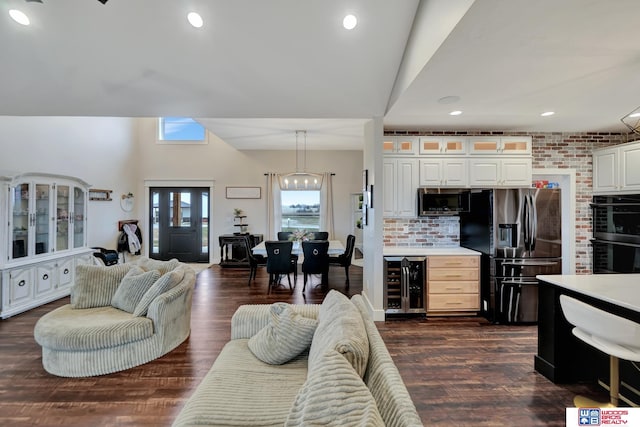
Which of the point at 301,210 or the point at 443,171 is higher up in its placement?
the point at 443,171

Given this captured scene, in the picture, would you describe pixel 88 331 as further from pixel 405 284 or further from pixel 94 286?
pixel 405 284

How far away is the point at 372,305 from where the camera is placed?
13.0ft

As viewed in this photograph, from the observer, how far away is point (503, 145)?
4.18 m

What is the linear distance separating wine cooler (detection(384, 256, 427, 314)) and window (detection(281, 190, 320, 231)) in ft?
13.3

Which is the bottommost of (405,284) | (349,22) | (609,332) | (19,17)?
(405,284)

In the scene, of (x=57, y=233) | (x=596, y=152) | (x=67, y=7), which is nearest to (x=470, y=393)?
(x=596, y=152)

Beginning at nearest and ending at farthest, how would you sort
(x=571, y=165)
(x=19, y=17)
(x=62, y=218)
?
1. (x=19, y=17)
2. (x=571, y=165)
3. (x=62, y=218)

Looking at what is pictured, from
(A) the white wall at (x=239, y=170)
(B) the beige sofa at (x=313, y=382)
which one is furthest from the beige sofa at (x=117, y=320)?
(A) the white wall at (x=239, y=170)

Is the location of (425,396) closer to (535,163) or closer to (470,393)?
(470,393)

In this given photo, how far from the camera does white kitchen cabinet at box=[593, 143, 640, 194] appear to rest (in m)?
3.75

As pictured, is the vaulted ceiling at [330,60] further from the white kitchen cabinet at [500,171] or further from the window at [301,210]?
the window at [301,210]

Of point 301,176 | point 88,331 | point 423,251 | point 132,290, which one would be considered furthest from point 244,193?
point 88,331

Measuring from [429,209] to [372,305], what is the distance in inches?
59.3

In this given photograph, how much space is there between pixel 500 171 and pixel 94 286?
510cm
